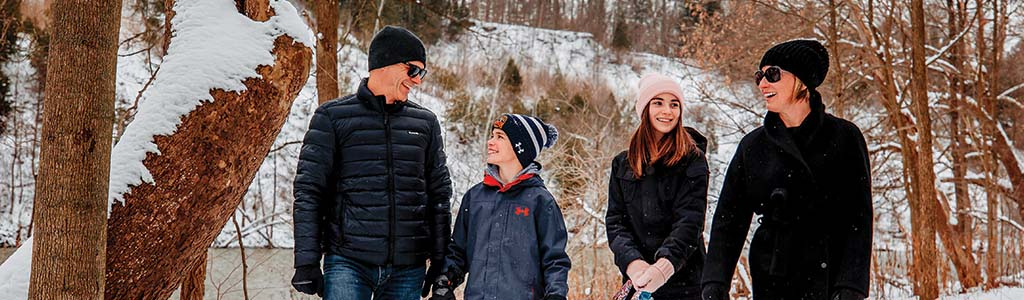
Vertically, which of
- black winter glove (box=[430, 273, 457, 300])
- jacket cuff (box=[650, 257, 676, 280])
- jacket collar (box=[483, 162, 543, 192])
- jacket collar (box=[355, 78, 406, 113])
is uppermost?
jacket collar (box=[355, 78, 406, 113])

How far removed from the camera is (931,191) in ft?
18.3

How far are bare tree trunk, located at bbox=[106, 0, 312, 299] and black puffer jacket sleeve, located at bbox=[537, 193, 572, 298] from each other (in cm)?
124

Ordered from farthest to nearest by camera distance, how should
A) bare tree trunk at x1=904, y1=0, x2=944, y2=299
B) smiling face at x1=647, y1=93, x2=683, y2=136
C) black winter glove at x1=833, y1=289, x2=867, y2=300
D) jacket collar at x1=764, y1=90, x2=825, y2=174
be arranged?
bare tree trunk at x1=904, y1=0, x2=944, y2=299 → smiling face at x1=647, y1=93, x2=683, y2=136 → jacket collar at x1=764, y1=90, x2=825, y2=174 → black winter glove at x1=833, y1=289, x2=867, y2=300

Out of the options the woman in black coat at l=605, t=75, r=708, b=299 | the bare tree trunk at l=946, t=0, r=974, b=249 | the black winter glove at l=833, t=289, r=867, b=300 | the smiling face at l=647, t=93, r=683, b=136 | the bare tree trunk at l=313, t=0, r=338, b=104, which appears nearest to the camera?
the black winter glove at l=833, t=289, r=867, b=300

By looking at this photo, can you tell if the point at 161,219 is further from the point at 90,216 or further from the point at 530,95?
the point at 530,95

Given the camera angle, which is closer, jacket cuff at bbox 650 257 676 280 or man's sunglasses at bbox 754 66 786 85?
man's sunglasses at bbox 754 66 786 85

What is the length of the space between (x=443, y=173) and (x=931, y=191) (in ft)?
13.8

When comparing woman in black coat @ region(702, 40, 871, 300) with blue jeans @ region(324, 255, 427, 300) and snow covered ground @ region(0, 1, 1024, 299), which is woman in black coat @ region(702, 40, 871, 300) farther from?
snow covered ground @ region(0, 1, 1024, 299)

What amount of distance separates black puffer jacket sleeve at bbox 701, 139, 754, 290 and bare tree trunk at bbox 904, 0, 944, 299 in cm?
366

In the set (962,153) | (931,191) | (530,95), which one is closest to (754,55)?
(962,153)

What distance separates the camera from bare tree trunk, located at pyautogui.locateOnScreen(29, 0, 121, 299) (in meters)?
2.26

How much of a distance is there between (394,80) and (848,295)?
1.77 m

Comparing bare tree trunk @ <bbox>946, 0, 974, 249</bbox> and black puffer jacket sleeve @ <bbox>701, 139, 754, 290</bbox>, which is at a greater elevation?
bare tree trunk @ <bbox>946, 0, 974, 249</bbox>

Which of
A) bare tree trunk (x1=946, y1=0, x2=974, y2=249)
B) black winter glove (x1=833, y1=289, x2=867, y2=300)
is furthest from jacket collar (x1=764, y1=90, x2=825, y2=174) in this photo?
bare tree trunk (x1=946, y1=0, x2=974, y2=249)
